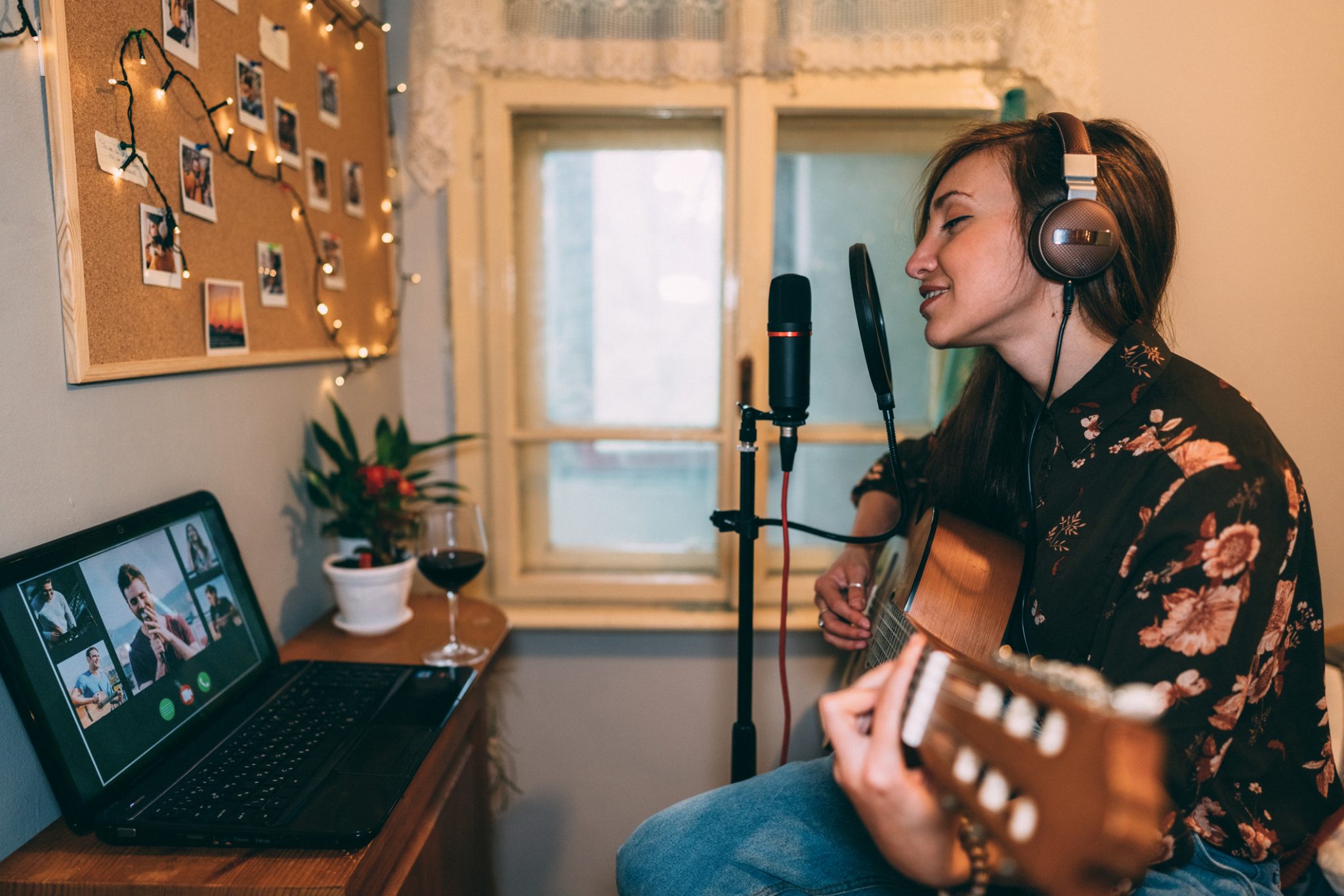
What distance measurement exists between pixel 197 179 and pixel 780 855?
3.90 ft

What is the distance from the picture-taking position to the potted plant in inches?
52.4

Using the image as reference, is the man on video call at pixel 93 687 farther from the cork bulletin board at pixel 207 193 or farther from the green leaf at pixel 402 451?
the green leaf at pixel 402 451

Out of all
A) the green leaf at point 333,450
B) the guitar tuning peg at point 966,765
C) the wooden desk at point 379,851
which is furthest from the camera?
the green leaf at point 333,450

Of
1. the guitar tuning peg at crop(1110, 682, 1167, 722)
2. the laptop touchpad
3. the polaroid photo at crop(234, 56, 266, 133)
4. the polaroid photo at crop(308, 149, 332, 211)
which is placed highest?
the polaroid photo at crop(234, 56, 266, 133)

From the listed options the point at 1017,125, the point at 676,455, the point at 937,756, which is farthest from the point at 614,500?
the point at 937,756

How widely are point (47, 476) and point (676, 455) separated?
1.30 m

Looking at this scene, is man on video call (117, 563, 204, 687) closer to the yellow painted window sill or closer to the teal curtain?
the yellow painted window sill

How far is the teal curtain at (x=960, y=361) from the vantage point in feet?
5.43

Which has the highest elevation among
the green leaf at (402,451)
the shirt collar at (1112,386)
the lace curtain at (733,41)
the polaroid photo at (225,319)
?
the lace curtain at (733,41)

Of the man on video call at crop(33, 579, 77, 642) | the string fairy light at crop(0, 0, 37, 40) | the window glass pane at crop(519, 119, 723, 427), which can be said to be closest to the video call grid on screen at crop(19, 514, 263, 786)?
the man on video call at crop(33, 579, 77, 642)

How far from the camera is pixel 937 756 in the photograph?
63cm

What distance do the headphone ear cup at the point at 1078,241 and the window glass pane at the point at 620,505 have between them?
3.47 ft

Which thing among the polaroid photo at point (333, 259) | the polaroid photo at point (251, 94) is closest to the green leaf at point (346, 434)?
the polaroid photo at point (333, 259)

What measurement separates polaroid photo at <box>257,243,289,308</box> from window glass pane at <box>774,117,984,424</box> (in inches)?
42.5
